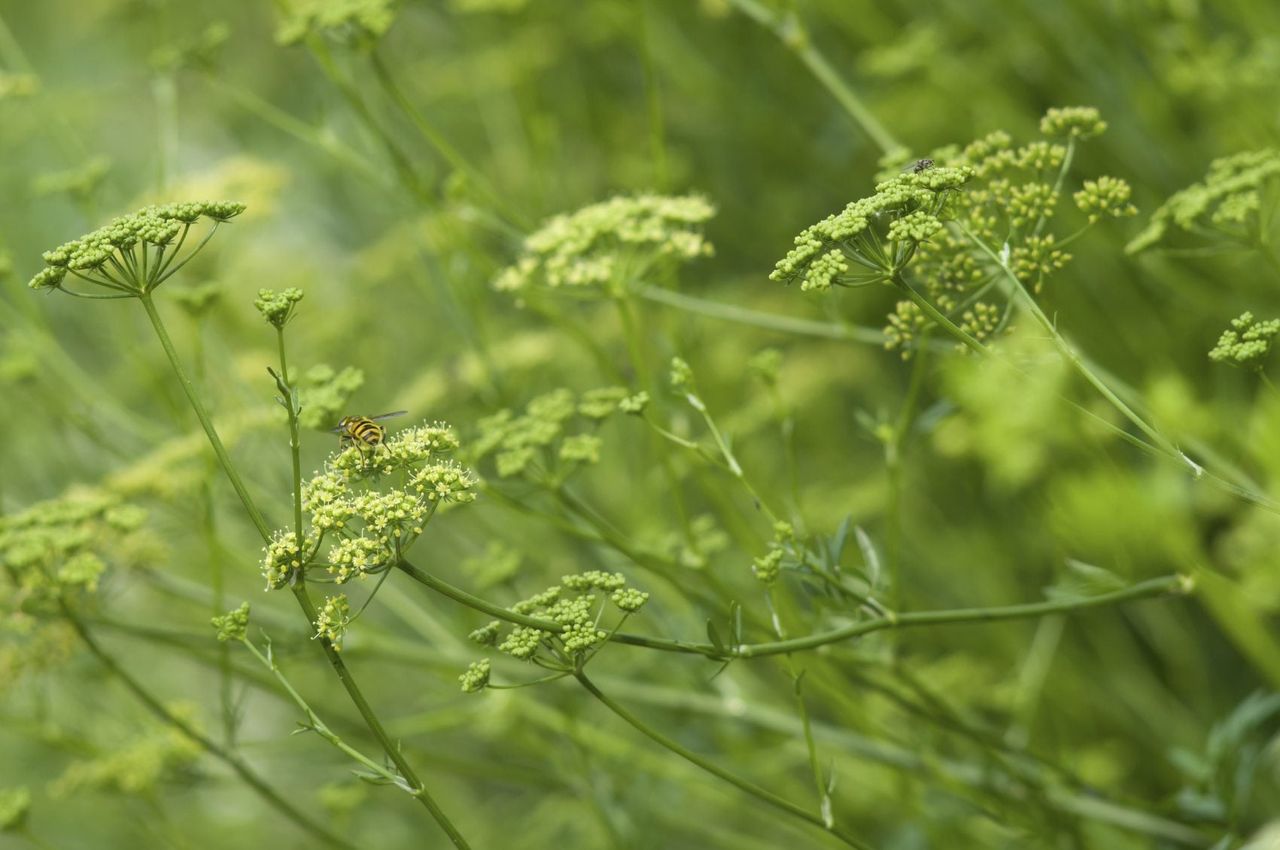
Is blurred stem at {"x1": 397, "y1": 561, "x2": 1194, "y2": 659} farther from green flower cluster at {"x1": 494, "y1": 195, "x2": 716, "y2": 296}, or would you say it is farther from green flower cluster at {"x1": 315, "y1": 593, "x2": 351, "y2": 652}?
green flower cluster at {"x1": 494, "y1": 195, "x2": 716, "y2": 296}

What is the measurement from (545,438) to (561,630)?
0.64 m

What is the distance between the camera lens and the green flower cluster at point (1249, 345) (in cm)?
188

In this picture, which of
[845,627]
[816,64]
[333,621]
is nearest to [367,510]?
[333,621]

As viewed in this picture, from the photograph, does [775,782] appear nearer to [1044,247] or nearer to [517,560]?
[517,560]

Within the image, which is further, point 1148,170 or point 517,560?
point 1148,170

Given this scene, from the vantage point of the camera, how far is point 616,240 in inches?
106

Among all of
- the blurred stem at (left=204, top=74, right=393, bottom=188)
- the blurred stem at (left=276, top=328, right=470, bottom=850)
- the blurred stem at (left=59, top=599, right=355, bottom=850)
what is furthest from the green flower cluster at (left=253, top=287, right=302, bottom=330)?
the blurred stem at (left=204, top=74, right=393, bottom=188)

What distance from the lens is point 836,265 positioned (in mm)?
1919

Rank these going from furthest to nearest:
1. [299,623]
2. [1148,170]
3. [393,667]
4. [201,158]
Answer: [201,158], [393,667], [1148,170], [299,623]

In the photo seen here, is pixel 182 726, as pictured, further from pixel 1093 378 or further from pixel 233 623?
pixel 1093 378

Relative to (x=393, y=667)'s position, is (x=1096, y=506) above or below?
below

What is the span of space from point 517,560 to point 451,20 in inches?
158

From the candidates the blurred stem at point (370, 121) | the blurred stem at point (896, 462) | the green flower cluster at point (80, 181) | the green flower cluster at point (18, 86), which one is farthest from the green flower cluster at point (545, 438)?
the green flower cluster at point (18, 86)

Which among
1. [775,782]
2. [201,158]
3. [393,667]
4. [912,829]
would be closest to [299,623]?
[775,782]
